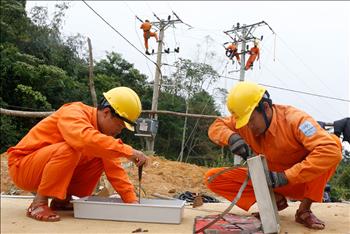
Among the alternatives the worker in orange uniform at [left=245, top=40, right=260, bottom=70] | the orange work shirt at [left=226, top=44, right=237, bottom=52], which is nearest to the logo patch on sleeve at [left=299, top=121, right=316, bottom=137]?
the worker in orange uniform at [left=245, top=40, right=260, bottom=70]

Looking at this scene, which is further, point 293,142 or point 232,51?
point 232,51

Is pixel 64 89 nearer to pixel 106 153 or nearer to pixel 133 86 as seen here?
pixel 133 86

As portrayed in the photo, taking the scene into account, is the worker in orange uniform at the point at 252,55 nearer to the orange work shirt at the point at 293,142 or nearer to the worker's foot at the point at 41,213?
the orange work shirt at the point at 293,142

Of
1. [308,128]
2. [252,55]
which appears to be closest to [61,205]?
[308,128]

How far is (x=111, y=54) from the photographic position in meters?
→ 22.5

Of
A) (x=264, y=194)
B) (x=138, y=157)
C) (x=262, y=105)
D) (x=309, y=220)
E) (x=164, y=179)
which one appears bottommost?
(x=164, y=179)

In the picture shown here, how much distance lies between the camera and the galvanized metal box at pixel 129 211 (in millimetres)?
2434

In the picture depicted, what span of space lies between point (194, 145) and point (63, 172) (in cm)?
1918

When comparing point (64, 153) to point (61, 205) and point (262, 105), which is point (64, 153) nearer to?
point (61, 205)

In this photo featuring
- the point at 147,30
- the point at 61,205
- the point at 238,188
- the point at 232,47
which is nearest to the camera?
the point at 238,188

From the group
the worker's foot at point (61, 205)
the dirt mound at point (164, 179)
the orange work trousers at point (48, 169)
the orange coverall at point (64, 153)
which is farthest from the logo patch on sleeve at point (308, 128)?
the dirt mound at point (164, 179)

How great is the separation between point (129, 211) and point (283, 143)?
94 cm

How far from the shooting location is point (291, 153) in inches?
98.0

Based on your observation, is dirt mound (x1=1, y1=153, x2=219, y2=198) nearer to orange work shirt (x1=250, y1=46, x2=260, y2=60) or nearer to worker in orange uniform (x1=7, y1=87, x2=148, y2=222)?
worker in orange uniform (x1=7, y1=87, x2=148, y2=222)
